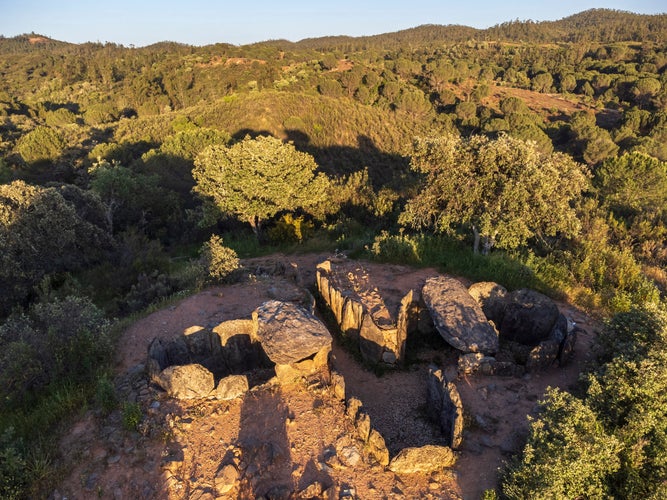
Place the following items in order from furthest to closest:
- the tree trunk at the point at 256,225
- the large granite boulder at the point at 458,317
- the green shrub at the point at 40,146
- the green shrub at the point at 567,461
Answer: the green shrub at the point at 40,146
the tree trunk at the point at 256,225
the large granite boulder at the point at 458,317
the green shrub at the point at 567,461

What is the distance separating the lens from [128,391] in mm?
7910

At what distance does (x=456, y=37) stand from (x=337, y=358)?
586 ft

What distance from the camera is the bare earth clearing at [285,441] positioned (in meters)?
6.30

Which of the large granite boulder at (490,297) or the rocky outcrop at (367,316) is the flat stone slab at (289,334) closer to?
the rocky outcrop at (367,316)

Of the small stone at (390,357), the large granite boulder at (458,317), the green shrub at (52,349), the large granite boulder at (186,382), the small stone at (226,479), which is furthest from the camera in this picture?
the small stone at (390,357)

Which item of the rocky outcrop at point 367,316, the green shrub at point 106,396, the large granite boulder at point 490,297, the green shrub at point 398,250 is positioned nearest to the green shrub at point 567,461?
the rocky outcrop at point 367,316

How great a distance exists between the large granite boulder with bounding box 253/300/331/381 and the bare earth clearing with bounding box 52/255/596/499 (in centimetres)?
41

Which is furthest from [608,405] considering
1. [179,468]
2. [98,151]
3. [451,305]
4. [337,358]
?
[98,151]

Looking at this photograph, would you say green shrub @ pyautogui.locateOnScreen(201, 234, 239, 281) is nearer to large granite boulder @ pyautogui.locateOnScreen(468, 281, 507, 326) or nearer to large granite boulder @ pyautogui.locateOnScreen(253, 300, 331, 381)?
large granite boulder @ pyautogui.locateOnScreen(253, 300, 331, 381)

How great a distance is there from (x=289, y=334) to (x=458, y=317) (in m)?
4.45

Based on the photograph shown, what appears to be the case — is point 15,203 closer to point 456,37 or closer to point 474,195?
point 474,195

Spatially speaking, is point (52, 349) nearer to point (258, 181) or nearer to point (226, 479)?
point (226, 479)

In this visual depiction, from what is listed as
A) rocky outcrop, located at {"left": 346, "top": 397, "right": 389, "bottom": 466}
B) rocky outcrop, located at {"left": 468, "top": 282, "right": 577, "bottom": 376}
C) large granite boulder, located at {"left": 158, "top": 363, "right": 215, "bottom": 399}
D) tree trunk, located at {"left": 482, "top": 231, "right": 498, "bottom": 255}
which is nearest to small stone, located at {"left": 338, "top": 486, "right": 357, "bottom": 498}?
rocky outcrop, located at {"left": 346, "top": 397, "right": 389, "bottom": 466}

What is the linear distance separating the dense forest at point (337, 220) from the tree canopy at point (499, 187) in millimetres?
70
